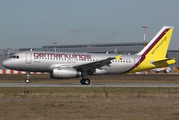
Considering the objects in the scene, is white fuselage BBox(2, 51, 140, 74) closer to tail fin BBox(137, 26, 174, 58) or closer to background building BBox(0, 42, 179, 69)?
tail fin BBox(137, 26, 174, 58)

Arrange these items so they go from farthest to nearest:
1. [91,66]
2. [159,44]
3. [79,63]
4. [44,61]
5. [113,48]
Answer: [113,48] < [159,44] < [79,63] < [91,66] < [44,61]

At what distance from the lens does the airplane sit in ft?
110

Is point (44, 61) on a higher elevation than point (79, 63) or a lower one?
higher

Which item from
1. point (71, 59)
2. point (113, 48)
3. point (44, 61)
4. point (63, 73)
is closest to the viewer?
point (63, 73)

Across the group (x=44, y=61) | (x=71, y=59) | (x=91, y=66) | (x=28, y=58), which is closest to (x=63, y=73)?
(x=71, y=59)

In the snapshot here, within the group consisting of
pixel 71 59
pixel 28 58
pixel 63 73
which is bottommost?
pixel 63 73

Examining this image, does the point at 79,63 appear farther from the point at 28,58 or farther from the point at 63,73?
the point at 28,58

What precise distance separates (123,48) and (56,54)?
320 ft

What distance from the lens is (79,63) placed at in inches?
1394

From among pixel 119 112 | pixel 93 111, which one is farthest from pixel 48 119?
pixel 119 112

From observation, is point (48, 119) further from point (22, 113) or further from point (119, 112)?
point (119, 112)

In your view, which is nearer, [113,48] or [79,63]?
[79,63]

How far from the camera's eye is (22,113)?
500 inches

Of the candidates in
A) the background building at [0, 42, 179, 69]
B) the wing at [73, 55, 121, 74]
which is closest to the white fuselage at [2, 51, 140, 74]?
the wing at [73, 55, 121, 74]
